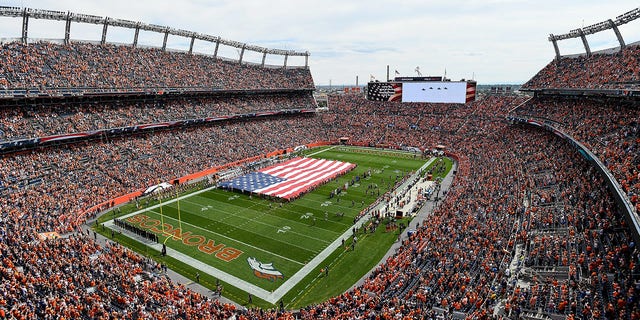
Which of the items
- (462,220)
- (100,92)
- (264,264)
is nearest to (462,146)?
(462,220)

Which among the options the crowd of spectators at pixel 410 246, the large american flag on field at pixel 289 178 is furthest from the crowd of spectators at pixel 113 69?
the large american flag on field at pixel 289 178

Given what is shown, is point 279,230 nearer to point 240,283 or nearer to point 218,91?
point 240,283

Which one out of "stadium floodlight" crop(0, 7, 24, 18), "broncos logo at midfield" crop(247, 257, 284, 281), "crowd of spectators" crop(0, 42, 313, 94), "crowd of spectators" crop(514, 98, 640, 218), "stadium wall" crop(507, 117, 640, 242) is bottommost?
"broncos logo at midfield" crop(247, 257, 284, 281)

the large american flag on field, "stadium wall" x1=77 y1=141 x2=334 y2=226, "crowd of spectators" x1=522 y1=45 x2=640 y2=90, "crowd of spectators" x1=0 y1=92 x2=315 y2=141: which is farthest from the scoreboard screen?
the large american flag on field

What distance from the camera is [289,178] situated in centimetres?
3894

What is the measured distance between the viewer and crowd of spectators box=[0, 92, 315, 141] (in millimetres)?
33625

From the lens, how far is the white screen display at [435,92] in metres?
63.2

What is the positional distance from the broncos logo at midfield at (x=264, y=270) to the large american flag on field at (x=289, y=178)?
1110cm

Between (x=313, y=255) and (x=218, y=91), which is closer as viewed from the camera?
(x=313, y=255)

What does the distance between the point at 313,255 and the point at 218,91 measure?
36.2 meters

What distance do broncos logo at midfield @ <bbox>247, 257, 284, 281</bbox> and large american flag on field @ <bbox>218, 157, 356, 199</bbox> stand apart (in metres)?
11.1

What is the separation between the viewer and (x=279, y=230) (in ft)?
89.9

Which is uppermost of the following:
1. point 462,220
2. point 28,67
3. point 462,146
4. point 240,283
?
point 28,67

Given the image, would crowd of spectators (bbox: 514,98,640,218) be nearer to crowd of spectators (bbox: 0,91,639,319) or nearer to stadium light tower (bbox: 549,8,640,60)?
crowd of spectators (bbox: 0,91,639,319)
